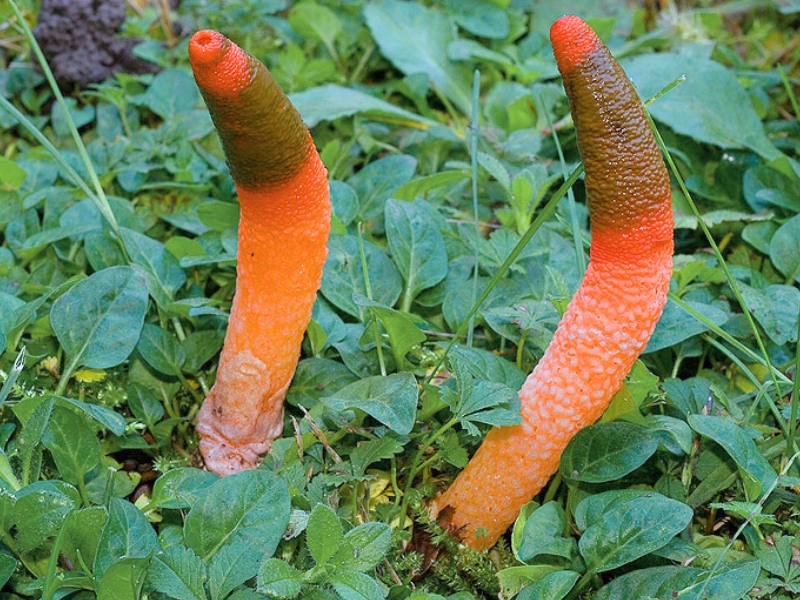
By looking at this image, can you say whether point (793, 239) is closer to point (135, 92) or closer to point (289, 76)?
point (289, 76)

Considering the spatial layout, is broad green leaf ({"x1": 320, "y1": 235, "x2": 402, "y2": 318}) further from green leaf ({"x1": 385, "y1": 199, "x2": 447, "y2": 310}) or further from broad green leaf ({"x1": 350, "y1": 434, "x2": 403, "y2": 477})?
broad green leaf ({"x1": 350, "y1": 434, "x2": 403, "y2": 477})

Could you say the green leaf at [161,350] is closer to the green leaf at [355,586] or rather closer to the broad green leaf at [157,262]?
the broad green leaf at [157,262]

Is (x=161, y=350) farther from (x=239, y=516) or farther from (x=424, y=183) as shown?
(x=424, y=183)

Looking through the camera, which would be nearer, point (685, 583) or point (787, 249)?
point (685, 583)

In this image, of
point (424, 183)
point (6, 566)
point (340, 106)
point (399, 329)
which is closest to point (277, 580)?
point (6, 566)

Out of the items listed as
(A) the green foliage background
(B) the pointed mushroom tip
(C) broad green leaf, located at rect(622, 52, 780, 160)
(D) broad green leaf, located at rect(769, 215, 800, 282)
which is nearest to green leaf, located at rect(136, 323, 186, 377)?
(A) the green foliage background

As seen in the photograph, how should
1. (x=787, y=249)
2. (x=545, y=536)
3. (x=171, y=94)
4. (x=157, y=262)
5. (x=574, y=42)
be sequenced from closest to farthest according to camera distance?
(x=574, y=42) < (x=545, y=536) < (x=157, y=262) < (x=787, y=249) < (x=171, y=94)

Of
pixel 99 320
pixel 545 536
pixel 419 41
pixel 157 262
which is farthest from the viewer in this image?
pixel 419 41
